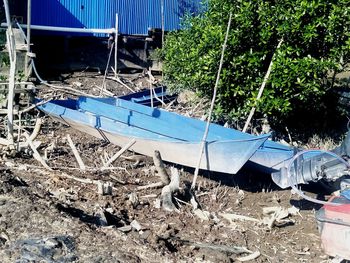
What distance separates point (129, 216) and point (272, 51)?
4.20m

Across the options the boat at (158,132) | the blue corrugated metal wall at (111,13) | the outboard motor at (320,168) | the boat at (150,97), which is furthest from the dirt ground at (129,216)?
the blue corrugated metal wall at (111,13)

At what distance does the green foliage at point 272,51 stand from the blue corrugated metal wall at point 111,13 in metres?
6.87

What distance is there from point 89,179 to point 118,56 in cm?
894

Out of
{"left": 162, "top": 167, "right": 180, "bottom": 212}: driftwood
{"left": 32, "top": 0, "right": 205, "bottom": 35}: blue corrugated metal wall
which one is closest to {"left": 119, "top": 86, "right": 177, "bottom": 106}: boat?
{"left": 32, "top": 0, "right": 205, "bottom": 35}: blue corrugated metal wall

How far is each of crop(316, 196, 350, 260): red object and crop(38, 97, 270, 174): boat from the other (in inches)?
83.2

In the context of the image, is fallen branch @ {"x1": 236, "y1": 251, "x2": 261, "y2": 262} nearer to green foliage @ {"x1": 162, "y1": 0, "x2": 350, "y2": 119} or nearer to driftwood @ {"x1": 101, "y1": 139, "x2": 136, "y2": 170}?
driftwood @ {"x1": 101, "y1": 139, "x2": 136, "y2": 170}

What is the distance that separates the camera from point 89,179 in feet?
26.3

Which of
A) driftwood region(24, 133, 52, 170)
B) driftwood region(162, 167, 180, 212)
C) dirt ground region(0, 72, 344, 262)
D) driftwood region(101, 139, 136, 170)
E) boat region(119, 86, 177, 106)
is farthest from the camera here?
boat region(119, 86, 177, 106)

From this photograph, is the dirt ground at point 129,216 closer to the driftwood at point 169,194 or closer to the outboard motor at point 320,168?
the driftwood at point 169,194

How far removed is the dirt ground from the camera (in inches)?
213

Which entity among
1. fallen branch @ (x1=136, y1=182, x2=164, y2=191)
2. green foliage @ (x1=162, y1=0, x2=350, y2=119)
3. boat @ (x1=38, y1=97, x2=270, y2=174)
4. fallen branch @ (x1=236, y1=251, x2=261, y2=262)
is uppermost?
green foliage @ (x1=162, y1=0, x2=350, y2=119)

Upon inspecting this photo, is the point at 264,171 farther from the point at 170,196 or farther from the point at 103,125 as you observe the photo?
the point at 103,125

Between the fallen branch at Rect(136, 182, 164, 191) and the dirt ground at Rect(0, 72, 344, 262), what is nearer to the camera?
the dirt ground at Rect(0, 72, 344, 262)

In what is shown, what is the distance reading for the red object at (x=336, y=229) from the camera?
19.4 feet
